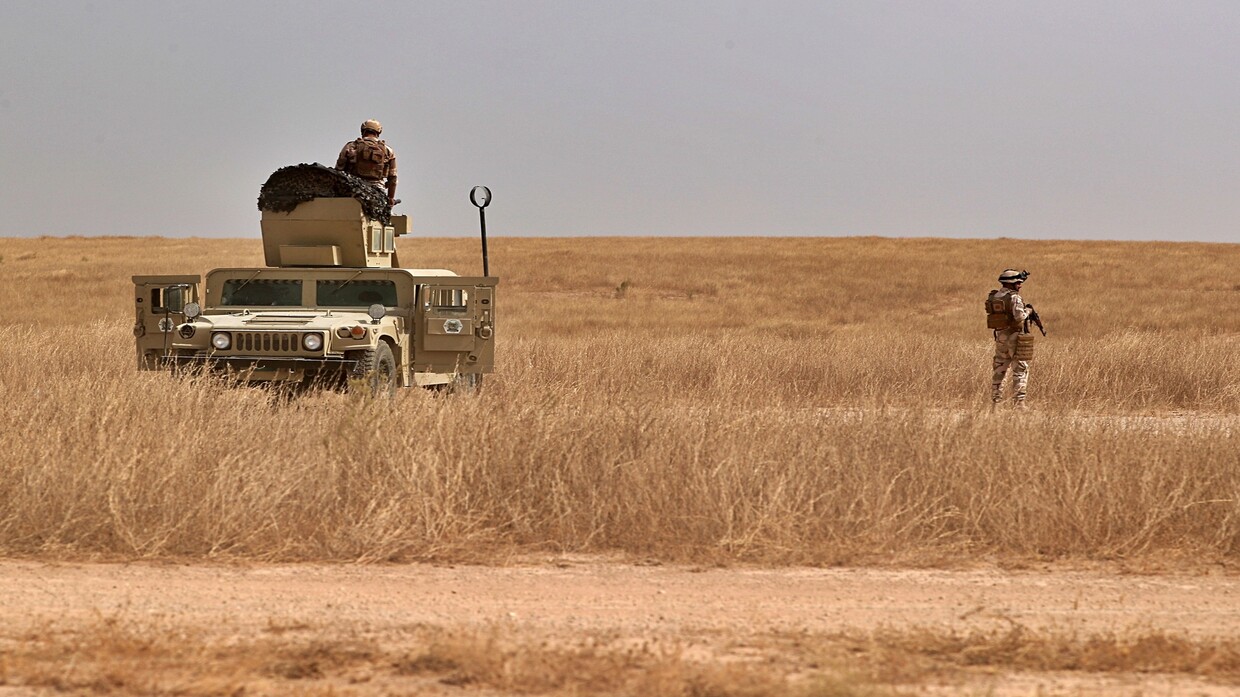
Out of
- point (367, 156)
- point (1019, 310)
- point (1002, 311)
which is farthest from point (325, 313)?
point (1019, 310)

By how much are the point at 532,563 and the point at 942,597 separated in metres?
1.91

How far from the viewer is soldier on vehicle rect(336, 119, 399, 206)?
12.1 metres

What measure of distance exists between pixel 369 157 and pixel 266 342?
273 cm

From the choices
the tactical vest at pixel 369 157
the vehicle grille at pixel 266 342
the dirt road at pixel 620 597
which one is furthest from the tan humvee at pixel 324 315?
the dirt road at pixel 620 597

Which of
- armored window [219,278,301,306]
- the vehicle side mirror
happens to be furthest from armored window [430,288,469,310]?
the vehicle side mirror

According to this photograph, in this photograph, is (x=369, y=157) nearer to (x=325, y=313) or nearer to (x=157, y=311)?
(x=325, y=313)

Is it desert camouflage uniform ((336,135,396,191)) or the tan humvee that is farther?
desert camouflage uniform ((336,135,396,191))

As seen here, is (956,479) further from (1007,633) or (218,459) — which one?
(218,459)

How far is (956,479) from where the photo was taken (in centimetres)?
717

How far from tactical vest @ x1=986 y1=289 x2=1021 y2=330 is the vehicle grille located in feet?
20.5

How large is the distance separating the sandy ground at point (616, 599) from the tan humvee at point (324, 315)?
3.68 meters

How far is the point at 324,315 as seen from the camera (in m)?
10.6

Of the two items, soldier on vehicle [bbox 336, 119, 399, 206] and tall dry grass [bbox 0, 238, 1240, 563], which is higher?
soldier on vehicle [bbox 336, 119, 399, 206]

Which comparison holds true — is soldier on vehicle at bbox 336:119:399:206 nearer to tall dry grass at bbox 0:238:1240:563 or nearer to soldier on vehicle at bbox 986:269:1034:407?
tall dry grass at bbox 0:238:1240:563
